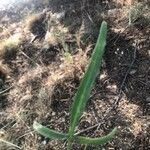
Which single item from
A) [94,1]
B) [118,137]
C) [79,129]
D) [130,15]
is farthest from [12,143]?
[94,1]

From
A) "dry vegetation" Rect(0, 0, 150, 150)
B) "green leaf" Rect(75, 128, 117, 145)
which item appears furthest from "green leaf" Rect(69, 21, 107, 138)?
"dry vegetation" Rect(0, 0, 150, 150)

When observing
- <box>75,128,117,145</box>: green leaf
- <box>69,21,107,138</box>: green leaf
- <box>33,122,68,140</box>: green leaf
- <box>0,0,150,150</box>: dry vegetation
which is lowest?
<box>0,0,150,150</box>: dry vegetation

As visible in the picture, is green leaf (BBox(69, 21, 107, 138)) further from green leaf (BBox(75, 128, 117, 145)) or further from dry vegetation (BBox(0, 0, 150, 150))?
dry vegetation (BBox(0, 0, 150, 150))

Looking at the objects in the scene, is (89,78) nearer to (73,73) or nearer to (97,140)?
(97,140)

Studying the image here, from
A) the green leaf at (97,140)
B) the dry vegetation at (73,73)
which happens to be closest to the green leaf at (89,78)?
the green leaf at (97,140)

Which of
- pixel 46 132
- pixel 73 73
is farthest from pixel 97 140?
pixel 73 73

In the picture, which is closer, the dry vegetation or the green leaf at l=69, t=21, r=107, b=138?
the green leaf at l=69, t=21, r=107, b=138

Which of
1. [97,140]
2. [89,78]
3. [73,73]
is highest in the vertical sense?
[89,78]

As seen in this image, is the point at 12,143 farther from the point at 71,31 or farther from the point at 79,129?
the point at 71,31
